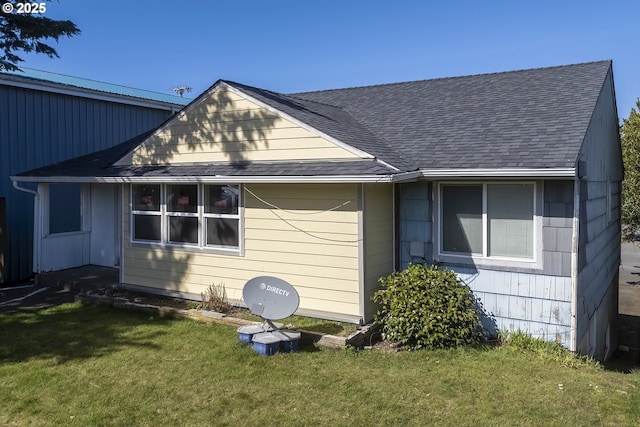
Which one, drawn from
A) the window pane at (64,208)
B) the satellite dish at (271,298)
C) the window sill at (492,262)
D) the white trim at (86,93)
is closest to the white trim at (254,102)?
the window sill at (492,262)

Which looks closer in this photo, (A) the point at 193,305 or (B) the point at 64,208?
(A) the point at 193,305

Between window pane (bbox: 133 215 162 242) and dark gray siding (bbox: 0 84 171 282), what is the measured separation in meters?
4.51

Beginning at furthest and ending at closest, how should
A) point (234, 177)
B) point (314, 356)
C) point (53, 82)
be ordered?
1. point (53, 82)
2. point (234, 177)
3. point (314, 356)

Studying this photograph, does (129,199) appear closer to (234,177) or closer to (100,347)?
(234,177)

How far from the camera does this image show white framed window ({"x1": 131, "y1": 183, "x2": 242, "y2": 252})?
9531mm

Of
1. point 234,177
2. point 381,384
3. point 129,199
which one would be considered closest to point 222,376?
point 381,384

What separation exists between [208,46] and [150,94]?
114 inches

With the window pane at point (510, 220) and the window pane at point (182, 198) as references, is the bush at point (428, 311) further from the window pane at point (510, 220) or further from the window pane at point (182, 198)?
the window pane at point (182, 198)

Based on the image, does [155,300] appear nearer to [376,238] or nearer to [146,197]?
[146,197]

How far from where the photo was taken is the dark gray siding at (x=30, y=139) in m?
12.5

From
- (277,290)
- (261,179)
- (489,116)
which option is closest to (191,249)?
(261,179)

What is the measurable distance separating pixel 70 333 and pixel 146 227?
10.3 ft

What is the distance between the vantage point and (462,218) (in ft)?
27.3

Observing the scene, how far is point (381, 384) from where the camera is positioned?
5906mm
